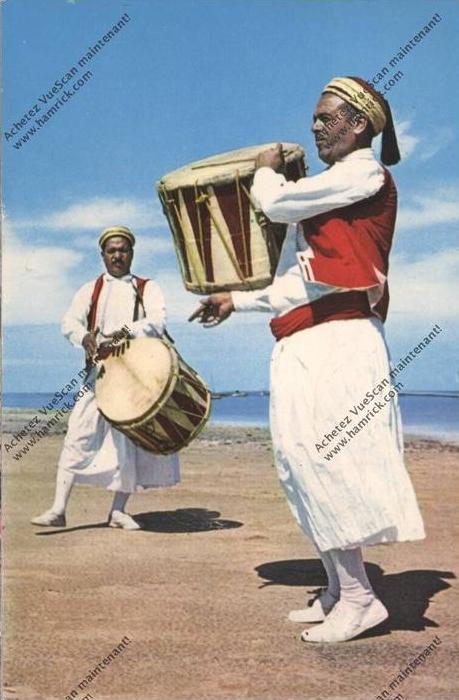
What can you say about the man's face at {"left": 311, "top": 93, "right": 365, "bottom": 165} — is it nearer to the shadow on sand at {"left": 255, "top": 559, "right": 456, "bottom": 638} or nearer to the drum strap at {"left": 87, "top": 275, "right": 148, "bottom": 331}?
the shadow on sand at {"left": 255, "top": 559, "right": 456, "bottom": 638}

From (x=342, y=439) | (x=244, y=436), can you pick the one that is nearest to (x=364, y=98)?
(x=342, y=439)

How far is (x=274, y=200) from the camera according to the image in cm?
340

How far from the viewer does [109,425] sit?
5980mm

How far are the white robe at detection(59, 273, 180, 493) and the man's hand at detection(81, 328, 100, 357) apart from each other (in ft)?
0.64

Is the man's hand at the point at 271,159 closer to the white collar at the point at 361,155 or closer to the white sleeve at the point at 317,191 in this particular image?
the white sleeve at the point at 317,191

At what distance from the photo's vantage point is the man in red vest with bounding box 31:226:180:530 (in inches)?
233

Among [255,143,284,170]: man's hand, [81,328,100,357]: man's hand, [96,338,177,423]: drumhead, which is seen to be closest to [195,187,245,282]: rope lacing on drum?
[255,143,284,170]: man's hand

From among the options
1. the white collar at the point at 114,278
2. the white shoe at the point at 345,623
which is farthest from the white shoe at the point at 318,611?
the white collar at the point at 114,278

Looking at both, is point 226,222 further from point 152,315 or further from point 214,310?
point 152,315

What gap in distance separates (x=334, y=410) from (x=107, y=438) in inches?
110

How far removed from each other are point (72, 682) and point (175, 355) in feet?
7.47

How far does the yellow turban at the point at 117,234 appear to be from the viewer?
5789 mm

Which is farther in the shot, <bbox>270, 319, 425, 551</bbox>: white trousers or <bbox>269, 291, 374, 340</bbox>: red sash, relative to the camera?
<bbox>269, 291, 374, 340</bbox>: red sash

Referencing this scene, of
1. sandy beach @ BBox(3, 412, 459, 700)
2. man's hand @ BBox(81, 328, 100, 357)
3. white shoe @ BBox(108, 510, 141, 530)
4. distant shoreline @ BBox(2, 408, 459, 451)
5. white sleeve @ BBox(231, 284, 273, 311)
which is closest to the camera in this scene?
sandy beach @ BBox(3, 412, 459, 700)
